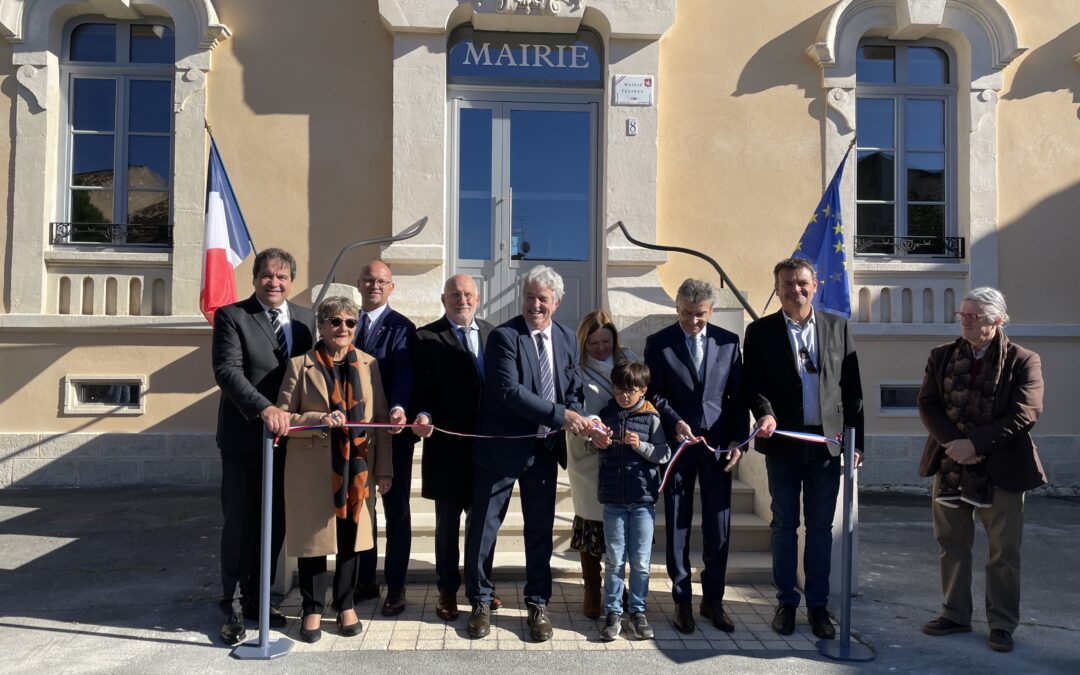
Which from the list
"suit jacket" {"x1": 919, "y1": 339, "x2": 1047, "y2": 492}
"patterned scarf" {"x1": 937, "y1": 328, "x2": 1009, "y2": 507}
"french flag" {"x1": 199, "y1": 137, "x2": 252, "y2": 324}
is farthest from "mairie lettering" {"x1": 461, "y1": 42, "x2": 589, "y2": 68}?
"suit jacket" {"x1": 919, "y1": 339, "x2": 1047, "y2": 492}

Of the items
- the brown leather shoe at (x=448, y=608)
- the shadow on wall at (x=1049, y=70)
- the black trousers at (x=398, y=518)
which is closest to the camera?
the brown leather shoe at (x=448, y=608)

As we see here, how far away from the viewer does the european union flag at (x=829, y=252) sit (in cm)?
722

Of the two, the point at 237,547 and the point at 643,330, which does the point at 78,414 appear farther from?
the point at 643,330

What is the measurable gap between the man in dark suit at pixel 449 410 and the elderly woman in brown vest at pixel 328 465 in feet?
1.18

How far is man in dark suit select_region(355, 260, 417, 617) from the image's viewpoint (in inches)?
173

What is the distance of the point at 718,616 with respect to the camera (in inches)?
168

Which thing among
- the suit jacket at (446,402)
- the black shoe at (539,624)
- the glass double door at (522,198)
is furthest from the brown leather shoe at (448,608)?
the glass double door at (522,198)

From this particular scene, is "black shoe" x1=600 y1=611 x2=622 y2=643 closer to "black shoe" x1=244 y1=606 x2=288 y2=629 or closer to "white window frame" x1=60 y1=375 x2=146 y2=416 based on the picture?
"black shoe" x1=244 y1=606 x2=288 y2=629

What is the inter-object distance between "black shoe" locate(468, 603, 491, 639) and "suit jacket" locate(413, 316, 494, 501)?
57 centimetres

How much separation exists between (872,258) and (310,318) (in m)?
5.89

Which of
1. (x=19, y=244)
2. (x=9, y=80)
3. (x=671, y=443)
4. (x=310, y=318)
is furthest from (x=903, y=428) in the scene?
(x=9, y=80)

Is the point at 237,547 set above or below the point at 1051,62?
below

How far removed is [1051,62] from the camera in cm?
822

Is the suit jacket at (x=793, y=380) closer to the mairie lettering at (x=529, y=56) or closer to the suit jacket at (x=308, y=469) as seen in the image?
the suit jacket at (x=308, y=469)
